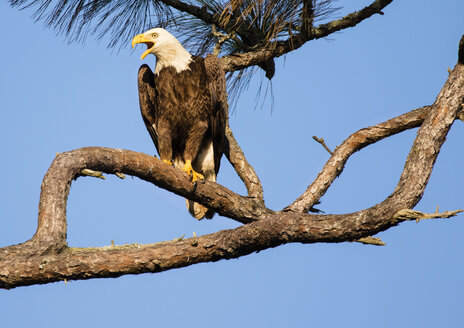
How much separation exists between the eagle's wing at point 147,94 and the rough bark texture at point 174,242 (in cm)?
125

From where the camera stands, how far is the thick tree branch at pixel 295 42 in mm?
4488

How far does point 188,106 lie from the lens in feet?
14.1

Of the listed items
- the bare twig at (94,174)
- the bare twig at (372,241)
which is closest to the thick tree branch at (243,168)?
the bare twig at (372,241)

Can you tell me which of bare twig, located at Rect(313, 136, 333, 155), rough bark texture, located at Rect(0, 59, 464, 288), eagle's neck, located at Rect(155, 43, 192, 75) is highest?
eagle's neck, located at Rect(155, 43, 192, 75)

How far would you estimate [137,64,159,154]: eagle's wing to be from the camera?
177 inches

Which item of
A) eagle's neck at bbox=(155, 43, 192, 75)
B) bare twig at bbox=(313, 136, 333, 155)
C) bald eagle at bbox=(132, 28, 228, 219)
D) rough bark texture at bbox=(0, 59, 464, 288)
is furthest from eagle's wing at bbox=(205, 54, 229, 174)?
rough bark texture at bbox=(0, 59, 464, 288)

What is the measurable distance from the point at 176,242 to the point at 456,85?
1774 millimetres

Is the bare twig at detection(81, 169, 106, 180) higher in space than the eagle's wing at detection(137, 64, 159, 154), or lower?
lower

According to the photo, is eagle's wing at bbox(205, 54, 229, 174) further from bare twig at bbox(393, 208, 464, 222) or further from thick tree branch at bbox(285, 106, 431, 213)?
bare twig at bbox(393, 208, 464, 222)

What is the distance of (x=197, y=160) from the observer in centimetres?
460

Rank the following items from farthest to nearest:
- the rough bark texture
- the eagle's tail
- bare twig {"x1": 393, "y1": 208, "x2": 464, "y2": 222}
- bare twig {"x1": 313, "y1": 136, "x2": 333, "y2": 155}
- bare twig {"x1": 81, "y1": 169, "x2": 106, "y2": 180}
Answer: the eagle's tail, bare twig {"x1": 313, "y1": 136, "x2": 333, "y2": 155}, bare twig {"x1": 81, "y1": 169, "x2": 106, "y2": 180}, the rough bark texture, bare twig {"x1": 393, "y1": 208, "x2": 464, "y2": 222}

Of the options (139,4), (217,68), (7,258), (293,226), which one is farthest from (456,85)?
(139,4)

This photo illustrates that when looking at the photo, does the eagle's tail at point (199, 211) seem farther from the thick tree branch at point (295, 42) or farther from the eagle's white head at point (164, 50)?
the thick tree branch at point (295, 42)

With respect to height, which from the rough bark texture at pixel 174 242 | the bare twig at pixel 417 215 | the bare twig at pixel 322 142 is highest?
the bare twig at pixel 322 142
